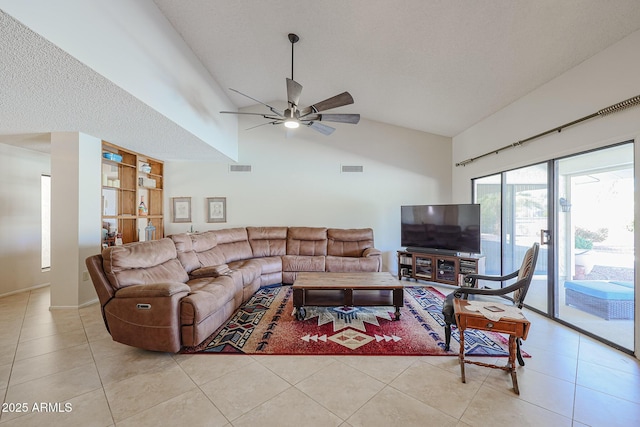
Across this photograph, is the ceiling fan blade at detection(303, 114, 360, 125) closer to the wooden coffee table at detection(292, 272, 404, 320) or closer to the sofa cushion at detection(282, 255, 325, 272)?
the wooden coffee table at detection(292, 272, 404, 320)

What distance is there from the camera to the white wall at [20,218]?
158 inches

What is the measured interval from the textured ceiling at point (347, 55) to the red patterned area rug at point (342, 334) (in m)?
2.54

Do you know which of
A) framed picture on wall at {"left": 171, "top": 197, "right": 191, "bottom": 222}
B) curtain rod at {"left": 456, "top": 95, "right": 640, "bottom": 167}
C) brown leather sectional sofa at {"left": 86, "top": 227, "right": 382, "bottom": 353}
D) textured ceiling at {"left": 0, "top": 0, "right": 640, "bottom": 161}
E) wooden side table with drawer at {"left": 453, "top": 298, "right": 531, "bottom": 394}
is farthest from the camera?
framed picture on wall at {"left": 171, "top": 197, "right": 191, "bottom": 222}

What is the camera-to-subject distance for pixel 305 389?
186 cm

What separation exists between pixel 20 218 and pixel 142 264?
11.5 ft

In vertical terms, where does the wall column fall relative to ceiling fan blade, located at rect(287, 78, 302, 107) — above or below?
below

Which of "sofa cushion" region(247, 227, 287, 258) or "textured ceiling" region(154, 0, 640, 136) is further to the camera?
"sofa cushion" region(247, 227, 287, 258)

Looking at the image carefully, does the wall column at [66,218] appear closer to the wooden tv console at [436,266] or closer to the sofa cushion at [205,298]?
the sofa cushion at [205,298]

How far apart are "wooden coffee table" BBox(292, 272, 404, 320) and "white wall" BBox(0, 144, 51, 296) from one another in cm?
482

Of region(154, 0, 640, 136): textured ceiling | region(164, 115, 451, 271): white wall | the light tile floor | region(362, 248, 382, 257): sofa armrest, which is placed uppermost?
region(154, 0, 640, 136): textured ceiling

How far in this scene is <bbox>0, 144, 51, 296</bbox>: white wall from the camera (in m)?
4.00

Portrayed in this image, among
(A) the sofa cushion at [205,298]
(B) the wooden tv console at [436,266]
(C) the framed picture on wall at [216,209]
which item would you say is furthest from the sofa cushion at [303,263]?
(C) the framed picture on wall at [216,209]

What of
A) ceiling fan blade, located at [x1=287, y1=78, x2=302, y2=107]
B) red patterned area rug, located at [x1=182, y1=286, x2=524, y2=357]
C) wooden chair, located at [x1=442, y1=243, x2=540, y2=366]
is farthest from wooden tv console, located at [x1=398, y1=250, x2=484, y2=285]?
ceiling fan blade, located at [x1=287, y1=78, x2=302, y2=107]

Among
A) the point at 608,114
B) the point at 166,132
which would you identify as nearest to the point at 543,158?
the point at 608,114
